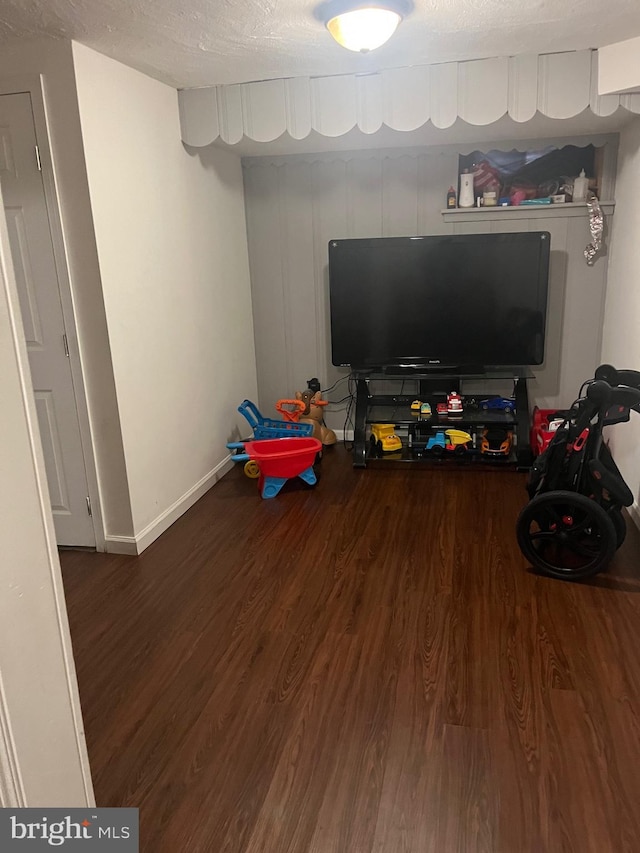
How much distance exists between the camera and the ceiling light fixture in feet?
7.52

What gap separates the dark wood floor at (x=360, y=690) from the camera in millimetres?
1702

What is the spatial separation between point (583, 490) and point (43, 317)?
254cm

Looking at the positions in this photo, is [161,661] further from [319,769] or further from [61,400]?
[61,400]

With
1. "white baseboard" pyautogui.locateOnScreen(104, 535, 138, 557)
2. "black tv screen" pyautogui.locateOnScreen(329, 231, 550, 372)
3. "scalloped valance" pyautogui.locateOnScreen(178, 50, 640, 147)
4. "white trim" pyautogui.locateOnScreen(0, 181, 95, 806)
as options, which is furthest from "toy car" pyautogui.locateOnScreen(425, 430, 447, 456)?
"white trim" pyautogui.locateOnScreen(0, 181, 95, 806)

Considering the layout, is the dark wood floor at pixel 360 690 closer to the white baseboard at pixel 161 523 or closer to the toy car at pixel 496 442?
the white baseboard at pixel 161 523

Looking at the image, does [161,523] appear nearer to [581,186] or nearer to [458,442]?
[458,442]

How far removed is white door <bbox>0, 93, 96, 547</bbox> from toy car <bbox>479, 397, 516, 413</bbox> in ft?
8.50

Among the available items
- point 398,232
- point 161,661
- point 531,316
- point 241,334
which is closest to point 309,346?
point 241,334

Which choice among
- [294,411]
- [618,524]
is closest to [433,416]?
[294,411]

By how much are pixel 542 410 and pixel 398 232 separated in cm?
156

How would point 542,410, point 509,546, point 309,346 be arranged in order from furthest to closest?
point 309,346
point 542,410
point 509,546

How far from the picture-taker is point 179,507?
3.62 m

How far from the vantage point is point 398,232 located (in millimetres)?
4395

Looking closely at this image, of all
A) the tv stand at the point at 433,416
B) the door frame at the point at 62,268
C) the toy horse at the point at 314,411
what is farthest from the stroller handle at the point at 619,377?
the door frame at the point at 62,268
